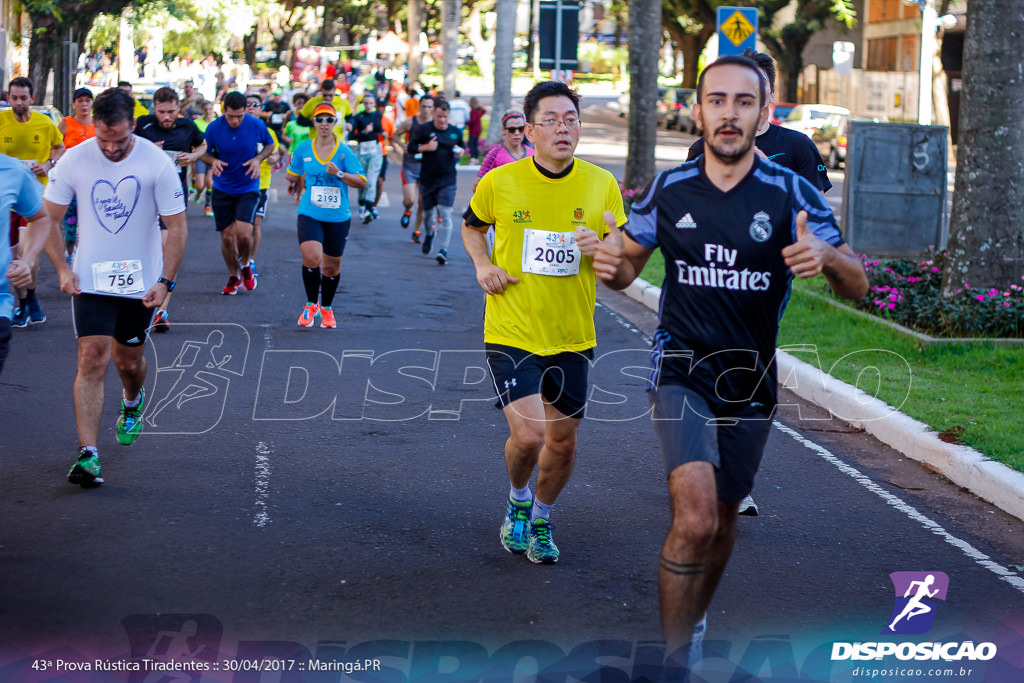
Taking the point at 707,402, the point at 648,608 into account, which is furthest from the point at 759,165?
the point at 648,608

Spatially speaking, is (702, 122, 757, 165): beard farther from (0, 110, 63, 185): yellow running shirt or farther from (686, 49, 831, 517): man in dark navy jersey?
(0, 110, 63, 185): yellow running shirt

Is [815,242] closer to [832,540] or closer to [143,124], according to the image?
[832,540]

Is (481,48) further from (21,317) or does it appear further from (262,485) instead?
(262,485)

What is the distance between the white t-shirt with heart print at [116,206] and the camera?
672 cm

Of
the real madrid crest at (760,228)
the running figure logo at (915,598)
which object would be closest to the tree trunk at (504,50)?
the running figure logo at (915,598)

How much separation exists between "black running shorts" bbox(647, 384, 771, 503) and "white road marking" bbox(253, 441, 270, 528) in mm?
2463

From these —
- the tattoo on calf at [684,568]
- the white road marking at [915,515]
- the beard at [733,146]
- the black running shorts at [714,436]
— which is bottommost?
the white road marking at [915,515]

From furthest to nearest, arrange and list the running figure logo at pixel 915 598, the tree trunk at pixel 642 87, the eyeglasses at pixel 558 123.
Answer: the tree trunk at pixel 642 87 < the eyeglasses at pixel 558 123 < the running figure logo at pixel 915 598

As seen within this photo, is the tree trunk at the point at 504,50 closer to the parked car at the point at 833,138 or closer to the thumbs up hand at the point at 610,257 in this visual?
the parked car at the point at 833,138

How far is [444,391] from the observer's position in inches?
370

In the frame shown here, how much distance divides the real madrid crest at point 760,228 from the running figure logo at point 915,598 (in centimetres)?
170

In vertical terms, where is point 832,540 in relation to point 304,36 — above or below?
below

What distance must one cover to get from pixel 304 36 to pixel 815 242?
333 feet

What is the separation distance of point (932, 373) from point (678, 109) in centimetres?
4341
